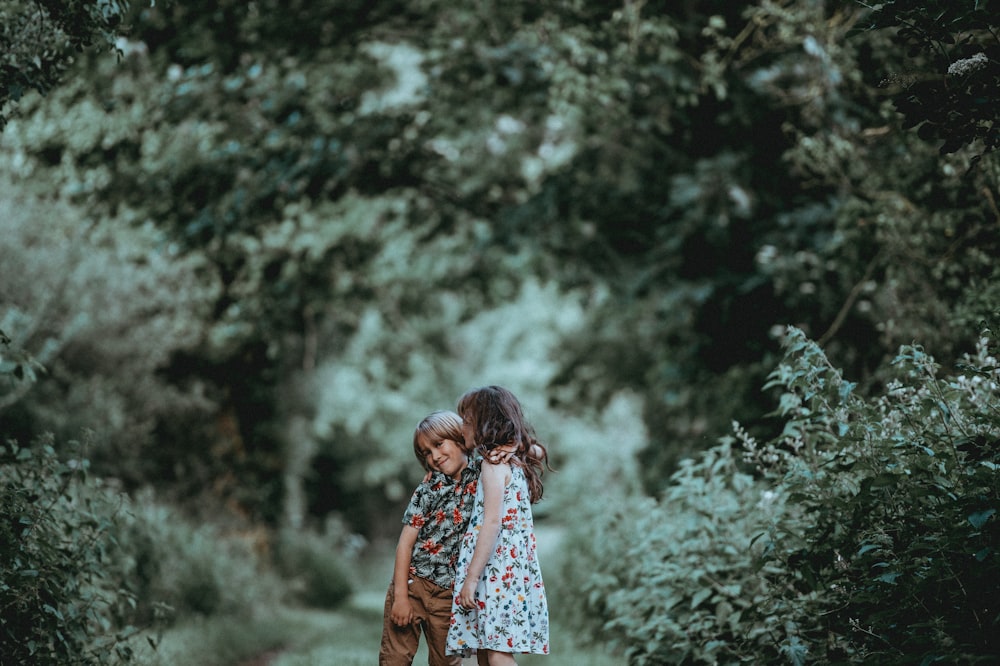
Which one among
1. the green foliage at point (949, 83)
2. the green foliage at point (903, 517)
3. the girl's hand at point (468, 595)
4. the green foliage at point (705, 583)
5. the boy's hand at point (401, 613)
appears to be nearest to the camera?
the green foliage at point (903, 517)

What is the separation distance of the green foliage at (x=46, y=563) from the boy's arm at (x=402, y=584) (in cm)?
167

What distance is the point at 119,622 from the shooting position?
8.12 metres

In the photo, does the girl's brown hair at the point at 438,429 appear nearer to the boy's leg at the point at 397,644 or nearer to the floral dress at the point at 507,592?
the floral dress at the point at 507,592

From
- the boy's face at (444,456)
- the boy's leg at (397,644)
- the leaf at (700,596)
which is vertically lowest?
the boy's leg at (397,644)

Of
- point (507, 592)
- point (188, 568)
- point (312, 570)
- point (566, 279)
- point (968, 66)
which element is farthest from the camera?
point (312, 570)

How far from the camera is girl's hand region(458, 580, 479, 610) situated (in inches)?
171

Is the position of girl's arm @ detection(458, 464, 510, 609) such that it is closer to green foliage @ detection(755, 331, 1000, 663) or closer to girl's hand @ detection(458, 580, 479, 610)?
girl's hand @ detection(458, 580, 479, 610)

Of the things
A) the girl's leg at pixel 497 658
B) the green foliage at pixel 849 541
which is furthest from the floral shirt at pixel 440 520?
the green foliage at pixel 849 541

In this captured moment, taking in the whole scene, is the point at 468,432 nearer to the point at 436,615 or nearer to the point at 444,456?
the point at 444,456

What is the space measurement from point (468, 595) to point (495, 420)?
0.83m

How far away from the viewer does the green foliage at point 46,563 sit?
458 centimetres

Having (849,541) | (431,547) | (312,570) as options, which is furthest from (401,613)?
(312,570)

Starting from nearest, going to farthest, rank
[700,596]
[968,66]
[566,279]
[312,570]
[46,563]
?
[968,66]
[46,563]
[700,596]
[566,279]
[312,570]

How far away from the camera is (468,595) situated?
434 cm
